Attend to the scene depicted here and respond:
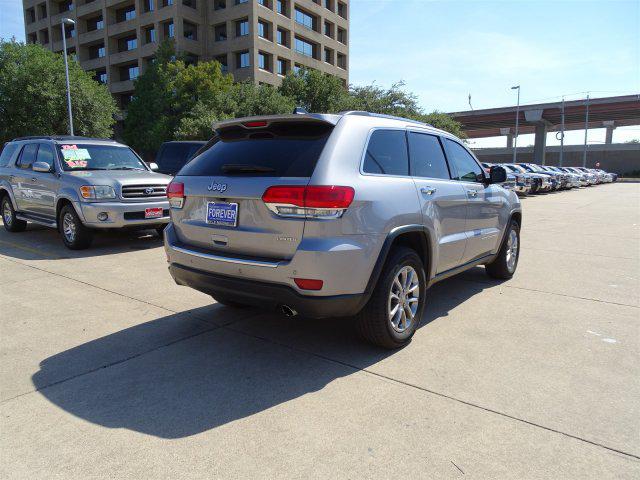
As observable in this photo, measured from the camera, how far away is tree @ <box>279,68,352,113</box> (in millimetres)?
38250

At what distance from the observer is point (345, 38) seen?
60844 mm

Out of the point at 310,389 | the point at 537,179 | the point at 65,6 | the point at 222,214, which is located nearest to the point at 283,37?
the point at 65,6

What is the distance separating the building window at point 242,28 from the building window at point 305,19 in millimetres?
7390

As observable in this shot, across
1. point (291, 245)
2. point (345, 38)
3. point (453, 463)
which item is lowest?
point (453, 463)

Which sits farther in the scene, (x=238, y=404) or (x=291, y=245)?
(x=291, y=245)

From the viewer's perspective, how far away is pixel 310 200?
10.6 ft

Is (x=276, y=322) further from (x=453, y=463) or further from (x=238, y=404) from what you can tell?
(x=453, y=463)

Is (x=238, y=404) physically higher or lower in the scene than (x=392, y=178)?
lower

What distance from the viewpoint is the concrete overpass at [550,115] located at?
53.9m

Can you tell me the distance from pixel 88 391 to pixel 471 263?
3.89 m

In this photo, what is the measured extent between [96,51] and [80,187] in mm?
58351

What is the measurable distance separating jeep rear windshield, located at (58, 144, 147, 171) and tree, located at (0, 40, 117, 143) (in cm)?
2857

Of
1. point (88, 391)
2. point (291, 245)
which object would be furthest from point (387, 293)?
point (88, 391)

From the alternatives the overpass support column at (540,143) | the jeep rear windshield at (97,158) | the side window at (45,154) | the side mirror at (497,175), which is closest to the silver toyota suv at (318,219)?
Answer: the side mirror at (497,175)
